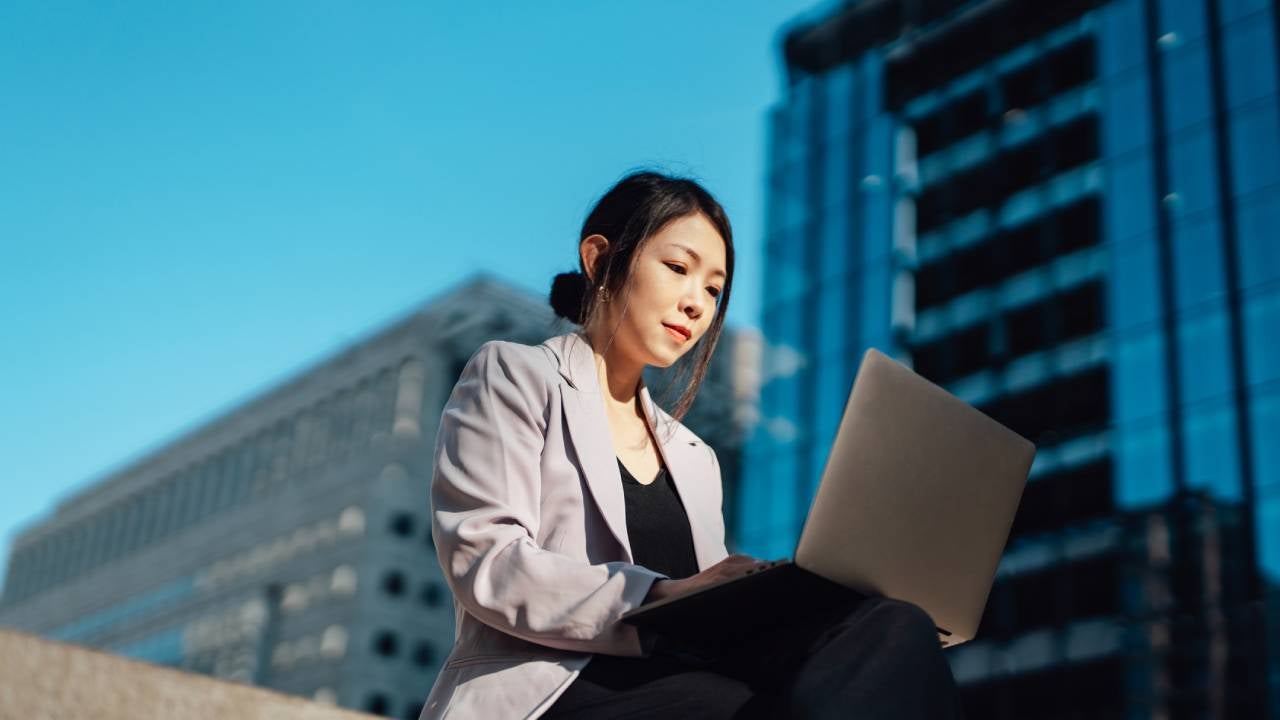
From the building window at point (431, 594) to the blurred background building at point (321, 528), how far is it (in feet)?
0.17

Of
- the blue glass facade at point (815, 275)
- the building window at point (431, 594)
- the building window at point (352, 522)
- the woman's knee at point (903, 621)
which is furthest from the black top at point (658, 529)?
the building window at point (352, 522)

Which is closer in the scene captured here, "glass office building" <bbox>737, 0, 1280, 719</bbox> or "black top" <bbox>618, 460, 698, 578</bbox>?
"black top" <bbox>618, 460, 698, 578</bbox>

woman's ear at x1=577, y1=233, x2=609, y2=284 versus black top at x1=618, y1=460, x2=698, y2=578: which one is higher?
woman's ear at x1=577, y1=233, x2=609, y2=284

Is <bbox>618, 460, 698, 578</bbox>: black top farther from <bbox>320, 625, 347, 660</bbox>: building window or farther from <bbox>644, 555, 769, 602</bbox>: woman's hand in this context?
<bbox>320, 625, 347, 660</bbox>: building window

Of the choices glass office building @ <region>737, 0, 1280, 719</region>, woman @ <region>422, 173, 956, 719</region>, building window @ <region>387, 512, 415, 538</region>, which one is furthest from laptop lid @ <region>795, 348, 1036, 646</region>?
building window @ <region>387, 512, 415, 538</region>

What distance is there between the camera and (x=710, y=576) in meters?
1.74

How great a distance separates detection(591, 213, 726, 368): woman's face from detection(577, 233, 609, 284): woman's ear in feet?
0.23

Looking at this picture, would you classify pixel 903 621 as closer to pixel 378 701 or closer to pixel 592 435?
pixel 592 435

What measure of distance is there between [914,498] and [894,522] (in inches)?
2.7

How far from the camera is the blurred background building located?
61625 mm

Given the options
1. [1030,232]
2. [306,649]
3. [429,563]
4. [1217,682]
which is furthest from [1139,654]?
[306,649]

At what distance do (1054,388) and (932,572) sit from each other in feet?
83.4

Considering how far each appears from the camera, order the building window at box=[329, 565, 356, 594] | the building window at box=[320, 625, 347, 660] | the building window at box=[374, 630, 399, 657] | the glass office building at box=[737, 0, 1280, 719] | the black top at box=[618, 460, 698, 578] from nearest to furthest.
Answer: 1. the black top at box=[618, 460, 698, 578]
2. the glass office building at box=[737, 0, 1280, 719]
3. the building window at box=[374, 630, 399, 657]
4. the building window at box=[320, 625, 347, 660]
5. the building window at box=[329, 565, 356, 594]

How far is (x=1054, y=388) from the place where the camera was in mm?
26016
